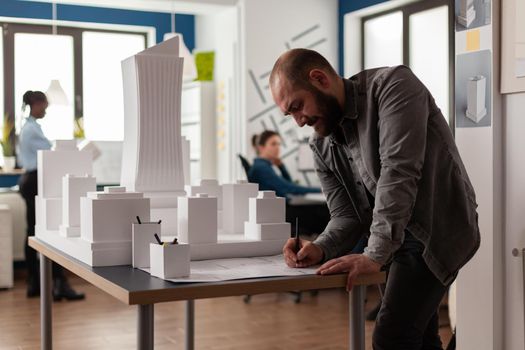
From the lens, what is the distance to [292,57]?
1801 millimetres

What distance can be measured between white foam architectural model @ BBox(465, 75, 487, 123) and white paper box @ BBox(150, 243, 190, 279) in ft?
4.75

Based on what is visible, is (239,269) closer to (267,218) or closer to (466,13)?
(267,218)

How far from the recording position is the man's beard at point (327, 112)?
1.82 metres

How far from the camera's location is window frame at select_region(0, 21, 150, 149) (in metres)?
7.14

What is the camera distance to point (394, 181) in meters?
1.73

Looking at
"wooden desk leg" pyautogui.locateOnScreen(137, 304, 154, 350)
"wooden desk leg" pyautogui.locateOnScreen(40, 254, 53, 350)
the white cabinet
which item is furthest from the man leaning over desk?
the white cabinet

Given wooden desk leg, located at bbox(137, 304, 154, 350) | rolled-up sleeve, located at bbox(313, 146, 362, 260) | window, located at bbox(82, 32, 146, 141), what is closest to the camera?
wooden desk leg, located at bbox(137, 304, 154, 350)

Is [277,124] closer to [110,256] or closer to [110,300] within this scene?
[110,300]

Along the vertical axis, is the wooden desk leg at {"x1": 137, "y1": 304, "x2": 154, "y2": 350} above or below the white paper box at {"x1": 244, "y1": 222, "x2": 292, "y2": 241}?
below

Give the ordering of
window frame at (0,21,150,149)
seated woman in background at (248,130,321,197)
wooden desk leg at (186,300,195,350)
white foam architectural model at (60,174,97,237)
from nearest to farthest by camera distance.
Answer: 1. white foam architectural model at (60,174,97,237)
2. wooden desk leg at (186,300,195,350)
3. seated woman in background at (248,130,321,197)
4. window frame at (0,21,150,149)

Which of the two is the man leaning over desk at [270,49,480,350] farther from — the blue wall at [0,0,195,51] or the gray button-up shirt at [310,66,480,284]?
the blue wall at [0,0,195,51]

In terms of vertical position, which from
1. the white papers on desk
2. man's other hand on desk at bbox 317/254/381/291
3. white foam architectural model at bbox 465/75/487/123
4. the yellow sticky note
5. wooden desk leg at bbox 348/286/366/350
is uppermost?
the yellow sticky note

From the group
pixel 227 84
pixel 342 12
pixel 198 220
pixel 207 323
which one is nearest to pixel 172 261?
pixel 198 220

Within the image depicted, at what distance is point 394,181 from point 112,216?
31.1 inches
